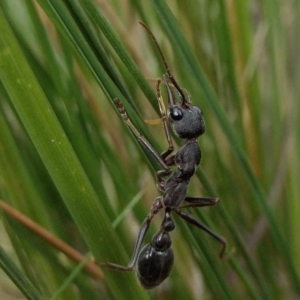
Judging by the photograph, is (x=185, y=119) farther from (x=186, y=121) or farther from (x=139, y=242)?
(x=139, y=242)

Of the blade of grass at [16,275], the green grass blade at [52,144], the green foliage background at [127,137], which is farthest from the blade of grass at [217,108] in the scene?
the blade of grass at [16,275]

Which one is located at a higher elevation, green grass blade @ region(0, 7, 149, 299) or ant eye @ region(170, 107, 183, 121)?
green grass blade @ region(0, 7, 149, 299)

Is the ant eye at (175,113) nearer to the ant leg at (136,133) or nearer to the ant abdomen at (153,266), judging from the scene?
the ant leg at (136,133)

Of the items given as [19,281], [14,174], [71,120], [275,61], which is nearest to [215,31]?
[275,61]

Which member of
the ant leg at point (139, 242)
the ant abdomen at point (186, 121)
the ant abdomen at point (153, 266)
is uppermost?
the ant abdomen at point (186, 121)

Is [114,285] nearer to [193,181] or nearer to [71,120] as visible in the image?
[71,120]

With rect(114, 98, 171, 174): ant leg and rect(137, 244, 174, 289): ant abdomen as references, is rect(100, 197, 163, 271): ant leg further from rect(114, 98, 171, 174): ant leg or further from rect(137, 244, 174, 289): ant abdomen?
rect(114, 98, 171, 174): ant leg

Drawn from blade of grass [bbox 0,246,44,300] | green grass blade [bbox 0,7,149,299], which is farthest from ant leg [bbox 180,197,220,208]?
blade of grass [bbox 0,246,44,300]
